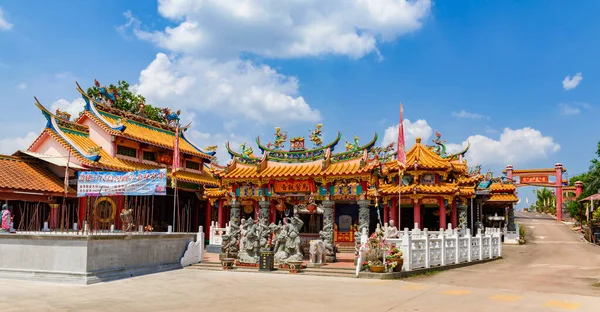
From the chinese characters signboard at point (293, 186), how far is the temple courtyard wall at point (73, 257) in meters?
6.23

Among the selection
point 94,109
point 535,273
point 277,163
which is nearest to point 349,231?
point 277,163

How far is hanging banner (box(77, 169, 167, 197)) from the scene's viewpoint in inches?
779

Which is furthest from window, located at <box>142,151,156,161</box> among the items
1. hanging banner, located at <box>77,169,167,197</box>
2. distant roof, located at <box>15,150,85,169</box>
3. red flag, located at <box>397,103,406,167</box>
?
red flag, located at <box>397,103,406,167</box>

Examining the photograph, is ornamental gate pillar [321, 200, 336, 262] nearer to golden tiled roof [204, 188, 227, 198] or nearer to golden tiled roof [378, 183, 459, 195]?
golden tiled roof [378, 183, 459, 195]

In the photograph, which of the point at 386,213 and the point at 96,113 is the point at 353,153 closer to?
the point at 386,213

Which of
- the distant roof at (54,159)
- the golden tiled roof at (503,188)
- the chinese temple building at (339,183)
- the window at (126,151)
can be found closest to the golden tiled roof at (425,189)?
the chinese temple building at (339,183)

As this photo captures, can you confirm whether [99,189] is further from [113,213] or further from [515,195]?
[515,195]

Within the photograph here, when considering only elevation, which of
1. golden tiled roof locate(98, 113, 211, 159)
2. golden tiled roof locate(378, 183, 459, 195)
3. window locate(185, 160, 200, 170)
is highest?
golden tiled roof locate(98, 113, 211, 159)

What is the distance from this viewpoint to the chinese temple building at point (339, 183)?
20328mm

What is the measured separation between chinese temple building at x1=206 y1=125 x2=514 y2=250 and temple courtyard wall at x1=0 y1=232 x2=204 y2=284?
5.27 meters

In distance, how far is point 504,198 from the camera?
37.7 meters

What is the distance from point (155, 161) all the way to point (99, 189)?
388 inches

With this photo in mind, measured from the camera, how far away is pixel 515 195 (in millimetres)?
37875

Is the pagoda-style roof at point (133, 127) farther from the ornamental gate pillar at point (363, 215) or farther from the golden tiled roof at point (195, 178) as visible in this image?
the ornamental gate pillar at point (363, 215)
